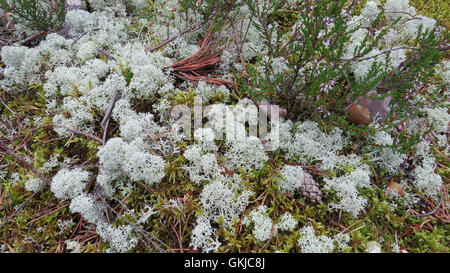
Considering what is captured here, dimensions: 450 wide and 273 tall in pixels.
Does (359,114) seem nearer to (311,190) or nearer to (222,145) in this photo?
(311,190)

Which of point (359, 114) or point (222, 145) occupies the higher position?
point (359, 114)

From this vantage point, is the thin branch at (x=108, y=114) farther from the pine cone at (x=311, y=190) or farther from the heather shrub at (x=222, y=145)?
the pine cone at (x=311, y=190)

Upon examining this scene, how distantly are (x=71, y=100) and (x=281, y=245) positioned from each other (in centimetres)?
246

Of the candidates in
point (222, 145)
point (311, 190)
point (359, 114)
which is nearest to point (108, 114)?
A: point (222, 145)

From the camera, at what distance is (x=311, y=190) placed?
2.30m

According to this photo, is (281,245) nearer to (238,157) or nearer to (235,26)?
(238,157)

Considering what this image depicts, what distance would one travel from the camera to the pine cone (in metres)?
2.28

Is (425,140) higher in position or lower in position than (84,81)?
lower

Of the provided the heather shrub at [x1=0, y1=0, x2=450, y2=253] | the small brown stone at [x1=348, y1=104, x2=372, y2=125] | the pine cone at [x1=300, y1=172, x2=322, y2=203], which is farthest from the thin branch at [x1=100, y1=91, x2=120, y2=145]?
the small brown stone at [x1=348, y1=104, x2=372, y2=125]

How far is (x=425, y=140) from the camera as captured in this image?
2.63m

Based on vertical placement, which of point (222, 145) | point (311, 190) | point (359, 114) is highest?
point (359, 114)

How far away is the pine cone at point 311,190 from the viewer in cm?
228

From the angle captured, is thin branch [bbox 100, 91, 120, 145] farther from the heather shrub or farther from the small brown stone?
the small brown stone
